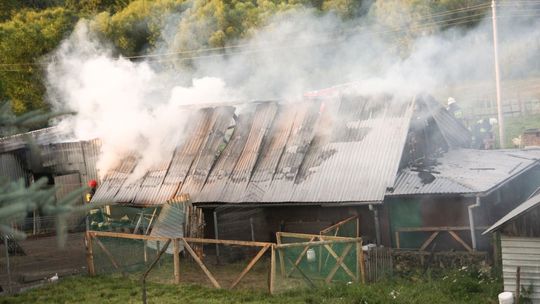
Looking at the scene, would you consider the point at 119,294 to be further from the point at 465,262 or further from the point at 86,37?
the point at 86,37

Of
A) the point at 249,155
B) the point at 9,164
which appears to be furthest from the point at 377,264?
the point at 9,164

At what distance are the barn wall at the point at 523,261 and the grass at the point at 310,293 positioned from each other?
657 mm

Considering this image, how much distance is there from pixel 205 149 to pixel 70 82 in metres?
12.4

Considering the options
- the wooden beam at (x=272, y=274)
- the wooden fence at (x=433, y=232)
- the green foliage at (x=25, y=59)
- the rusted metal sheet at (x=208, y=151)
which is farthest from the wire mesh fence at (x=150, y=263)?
the green foliage at (x=25, y=59)

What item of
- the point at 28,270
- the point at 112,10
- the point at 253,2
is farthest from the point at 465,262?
the point at 112,10

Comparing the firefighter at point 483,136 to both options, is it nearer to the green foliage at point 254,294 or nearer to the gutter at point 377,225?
the gutter at point 377,225

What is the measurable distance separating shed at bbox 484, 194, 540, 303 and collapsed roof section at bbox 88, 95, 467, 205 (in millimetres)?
4348

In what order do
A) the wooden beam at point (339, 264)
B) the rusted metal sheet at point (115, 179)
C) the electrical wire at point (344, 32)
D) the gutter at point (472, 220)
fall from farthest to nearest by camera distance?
1. the electrical wire at point (344, 32)
2. the rusted metal sheet at point (115, 179)
3. the gutter at point (472, 220)
4. the wooden beam at point (339, 264)

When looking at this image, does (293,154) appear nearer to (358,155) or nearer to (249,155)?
(249,155)

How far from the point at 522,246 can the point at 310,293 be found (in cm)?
433

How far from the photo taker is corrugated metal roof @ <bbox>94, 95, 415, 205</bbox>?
17.5 m

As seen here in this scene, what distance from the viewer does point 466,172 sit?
56.9 ft

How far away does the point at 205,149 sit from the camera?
68.1 feet

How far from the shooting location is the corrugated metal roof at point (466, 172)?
16031 millimetres
